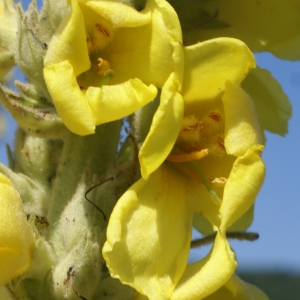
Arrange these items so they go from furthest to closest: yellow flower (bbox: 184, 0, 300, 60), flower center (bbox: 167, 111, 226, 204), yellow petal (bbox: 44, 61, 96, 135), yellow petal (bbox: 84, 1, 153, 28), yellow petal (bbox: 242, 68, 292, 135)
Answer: yellow petal (bbox: 242, 68, 292, 135) → yellow flower (bbox: 184, 0, 300, 60) → flower center (bbox: 167, 111, 226, 204) → yellow petal (bbox: 84, 1, 153, 28) → yellow petal (bbox: 44, 61, 96, 135)

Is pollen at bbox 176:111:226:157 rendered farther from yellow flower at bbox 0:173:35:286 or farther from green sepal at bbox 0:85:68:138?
yellow flower at bbox 0:173:35:286

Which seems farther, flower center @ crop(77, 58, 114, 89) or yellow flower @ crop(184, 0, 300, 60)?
yellow flower @ crop(184, 0, 300, 60)

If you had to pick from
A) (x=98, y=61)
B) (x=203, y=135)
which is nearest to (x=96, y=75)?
(x=98, y=61)

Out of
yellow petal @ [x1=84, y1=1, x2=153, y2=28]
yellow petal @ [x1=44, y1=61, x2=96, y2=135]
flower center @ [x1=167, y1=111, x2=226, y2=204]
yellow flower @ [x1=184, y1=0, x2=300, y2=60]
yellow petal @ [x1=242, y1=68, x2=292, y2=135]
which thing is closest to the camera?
yellow petal @ [x1=44, y1=61, x2=96, y2=135]

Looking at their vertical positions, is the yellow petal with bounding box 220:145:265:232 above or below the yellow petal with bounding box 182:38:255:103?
below

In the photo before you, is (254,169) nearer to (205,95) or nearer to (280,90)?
(205,95)

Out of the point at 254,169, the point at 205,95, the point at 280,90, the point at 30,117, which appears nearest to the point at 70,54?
the point at 30,117

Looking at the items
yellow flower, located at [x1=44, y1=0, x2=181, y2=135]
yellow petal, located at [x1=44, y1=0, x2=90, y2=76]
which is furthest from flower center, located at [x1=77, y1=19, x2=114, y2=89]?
yellow petal, located at [x1=44, y1=0, x2=90, y2=76]
